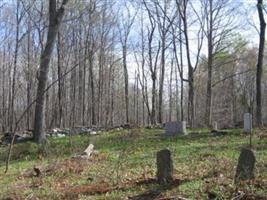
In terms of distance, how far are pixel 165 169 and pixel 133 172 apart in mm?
2239

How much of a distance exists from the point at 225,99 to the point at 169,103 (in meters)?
7.76

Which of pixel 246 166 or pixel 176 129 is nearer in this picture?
pixel 246 166

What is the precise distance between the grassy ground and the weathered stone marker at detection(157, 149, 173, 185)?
0.17 m

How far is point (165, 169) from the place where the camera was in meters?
10.4

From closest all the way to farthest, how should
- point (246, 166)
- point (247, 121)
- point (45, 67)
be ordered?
1. point (246, 166)
2. point (247, 121)
3. point (45, 67)

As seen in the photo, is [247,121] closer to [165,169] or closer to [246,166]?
[165,169]

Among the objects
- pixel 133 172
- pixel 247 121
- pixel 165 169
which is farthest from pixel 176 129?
Answer: pixel 165 169

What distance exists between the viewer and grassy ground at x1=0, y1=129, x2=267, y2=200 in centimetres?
943

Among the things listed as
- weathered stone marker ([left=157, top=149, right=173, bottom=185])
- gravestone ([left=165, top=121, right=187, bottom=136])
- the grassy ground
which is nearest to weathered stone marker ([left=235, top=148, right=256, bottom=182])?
the grassy ground

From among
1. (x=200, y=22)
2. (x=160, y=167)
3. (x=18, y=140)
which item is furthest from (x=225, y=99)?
(x=160, y=167)

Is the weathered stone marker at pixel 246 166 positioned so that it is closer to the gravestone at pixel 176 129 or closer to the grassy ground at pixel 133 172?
the grassy ground at pixel 133 172

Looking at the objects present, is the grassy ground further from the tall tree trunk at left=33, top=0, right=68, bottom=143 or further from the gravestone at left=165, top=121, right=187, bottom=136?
the gravestone at left=165, top=121, right=187, bottom=136

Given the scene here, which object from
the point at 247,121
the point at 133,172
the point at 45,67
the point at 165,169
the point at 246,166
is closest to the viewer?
the point at 246,166

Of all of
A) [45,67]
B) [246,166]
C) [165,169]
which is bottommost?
[165,169]
